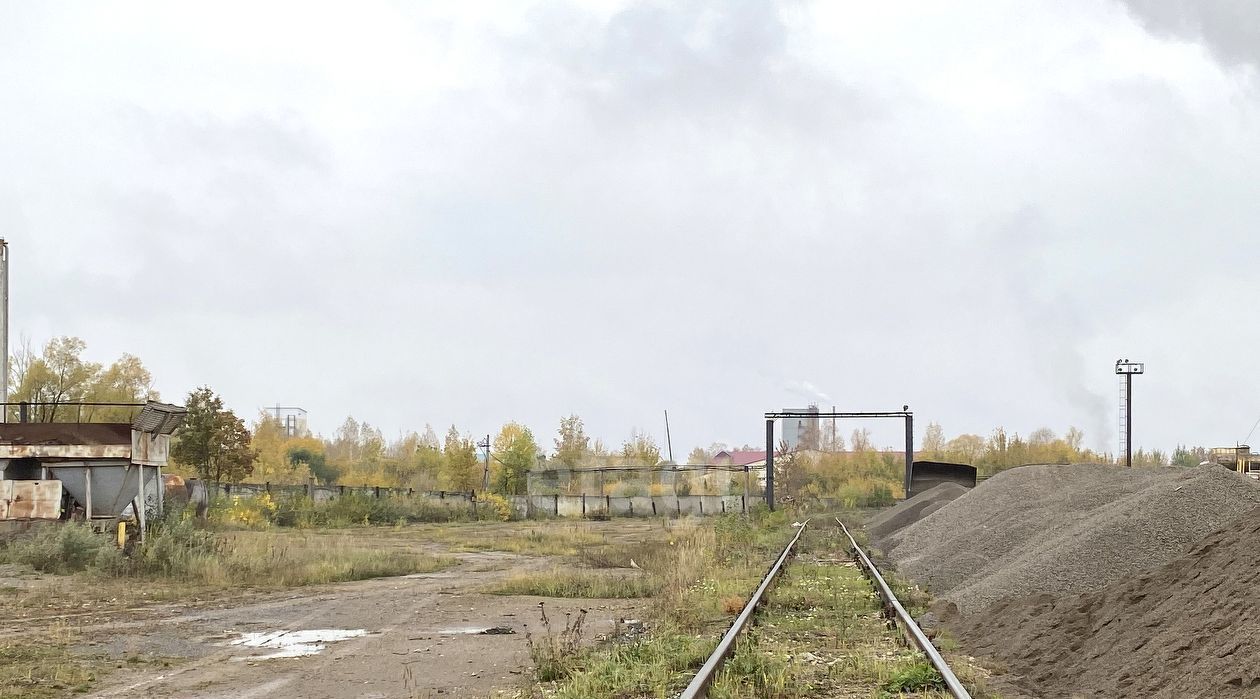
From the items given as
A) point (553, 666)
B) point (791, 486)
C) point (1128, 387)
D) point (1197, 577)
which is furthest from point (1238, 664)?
point (1128, 387)

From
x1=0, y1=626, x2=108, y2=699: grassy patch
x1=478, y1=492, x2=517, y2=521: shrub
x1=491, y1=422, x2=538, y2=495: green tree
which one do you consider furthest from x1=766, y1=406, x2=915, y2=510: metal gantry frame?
x1=0, y1=626, x2=108, y2=699: grassy patch

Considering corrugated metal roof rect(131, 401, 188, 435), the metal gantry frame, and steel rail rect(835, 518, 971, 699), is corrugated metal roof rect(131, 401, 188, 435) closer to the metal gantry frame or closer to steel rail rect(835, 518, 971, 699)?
steel rail rect(835, 518, 971, 699)

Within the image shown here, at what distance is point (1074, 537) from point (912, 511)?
20.5 m

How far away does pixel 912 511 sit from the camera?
113 feet

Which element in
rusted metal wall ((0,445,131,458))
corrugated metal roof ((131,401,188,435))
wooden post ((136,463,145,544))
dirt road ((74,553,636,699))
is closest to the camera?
dirt road ((74,553,636,699))

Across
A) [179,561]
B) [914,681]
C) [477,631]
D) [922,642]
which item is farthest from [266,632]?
[914,681]

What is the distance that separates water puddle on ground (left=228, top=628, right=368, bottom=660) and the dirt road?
23 millimetres

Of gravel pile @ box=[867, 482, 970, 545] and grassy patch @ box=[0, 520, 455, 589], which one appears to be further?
gravel pile @ box=[867, 482, 970, 545]

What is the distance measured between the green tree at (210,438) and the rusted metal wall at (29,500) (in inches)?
938

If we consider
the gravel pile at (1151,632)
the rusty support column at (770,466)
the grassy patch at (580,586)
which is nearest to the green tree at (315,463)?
the rusty support column at (770,466)

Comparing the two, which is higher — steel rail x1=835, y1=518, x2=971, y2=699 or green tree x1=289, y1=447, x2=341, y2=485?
steel rail x1=835, y1=518, x2=971, y2=699

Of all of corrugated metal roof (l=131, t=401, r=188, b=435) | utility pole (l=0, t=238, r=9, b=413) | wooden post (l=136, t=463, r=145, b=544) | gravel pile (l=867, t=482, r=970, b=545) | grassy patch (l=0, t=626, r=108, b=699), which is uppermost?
utility pole (l=0, t=238, r=9, b=413)

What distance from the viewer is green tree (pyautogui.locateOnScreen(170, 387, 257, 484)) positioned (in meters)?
45.5

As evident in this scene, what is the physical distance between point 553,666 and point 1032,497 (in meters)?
17.1
